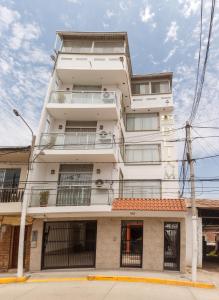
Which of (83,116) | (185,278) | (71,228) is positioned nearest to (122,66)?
(83,116)

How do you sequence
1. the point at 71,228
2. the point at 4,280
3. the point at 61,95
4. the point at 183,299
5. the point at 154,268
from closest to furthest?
1. the point at 183,299
2. the point at 4,280
3. the point at 154,268
4. the point at 71,228
5. the point at 61,95

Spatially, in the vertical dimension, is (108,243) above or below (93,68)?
below

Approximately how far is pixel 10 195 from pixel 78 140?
18.9 ft

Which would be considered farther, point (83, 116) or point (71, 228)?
point (83, 116)

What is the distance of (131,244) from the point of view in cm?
1836

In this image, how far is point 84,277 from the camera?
1577 centimetres

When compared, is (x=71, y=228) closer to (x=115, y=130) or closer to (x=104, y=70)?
(x=115, y=130)

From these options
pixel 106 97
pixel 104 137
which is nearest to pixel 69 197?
pixel 104 137

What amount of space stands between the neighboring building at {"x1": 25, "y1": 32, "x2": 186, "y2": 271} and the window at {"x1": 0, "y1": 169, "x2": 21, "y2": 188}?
1.72 meters

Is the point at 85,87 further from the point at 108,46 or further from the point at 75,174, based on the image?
the point at 75,174

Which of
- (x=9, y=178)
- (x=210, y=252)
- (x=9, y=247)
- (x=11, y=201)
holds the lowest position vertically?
(x=210, y=252)

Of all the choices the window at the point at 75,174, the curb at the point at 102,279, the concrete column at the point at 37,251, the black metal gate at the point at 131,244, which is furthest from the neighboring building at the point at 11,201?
the black metal gate at the point at 131,244

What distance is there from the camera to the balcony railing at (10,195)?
1852 centimetres

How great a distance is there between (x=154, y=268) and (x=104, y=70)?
14401 mm
